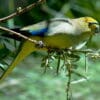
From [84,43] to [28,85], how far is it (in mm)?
1883

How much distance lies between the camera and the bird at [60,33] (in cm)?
182

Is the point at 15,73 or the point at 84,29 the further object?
the point at 15,73

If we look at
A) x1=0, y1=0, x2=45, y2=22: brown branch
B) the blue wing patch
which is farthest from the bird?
x1=0, y1=0, x2=45, y2=22: brown branch

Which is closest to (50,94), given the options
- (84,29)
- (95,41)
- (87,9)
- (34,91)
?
(34,91)

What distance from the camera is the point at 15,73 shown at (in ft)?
12.4

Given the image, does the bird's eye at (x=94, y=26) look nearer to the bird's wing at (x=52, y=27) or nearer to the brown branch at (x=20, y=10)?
the bird's wing at (x=52, y=27)

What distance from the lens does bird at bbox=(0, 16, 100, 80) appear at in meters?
Result: 1.82

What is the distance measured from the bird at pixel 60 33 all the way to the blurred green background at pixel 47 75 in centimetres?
67

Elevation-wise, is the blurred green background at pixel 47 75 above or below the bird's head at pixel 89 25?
above

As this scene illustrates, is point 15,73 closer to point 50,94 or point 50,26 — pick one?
point 50,94

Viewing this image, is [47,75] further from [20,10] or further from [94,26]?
[20,10]

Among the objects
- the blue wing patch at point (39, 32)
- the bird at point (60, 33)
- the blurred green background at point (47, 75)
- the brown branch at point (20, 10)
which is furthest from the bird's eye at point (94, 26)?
the blurred green background at point (47, 75)

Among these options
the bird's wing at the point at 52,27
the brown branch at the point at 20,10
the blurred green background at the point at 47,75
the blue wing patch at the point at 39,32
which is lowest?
the brown branch at the point at 20,10

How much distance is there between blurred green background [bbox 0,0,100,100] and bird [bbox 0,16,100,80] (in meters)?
0.67
